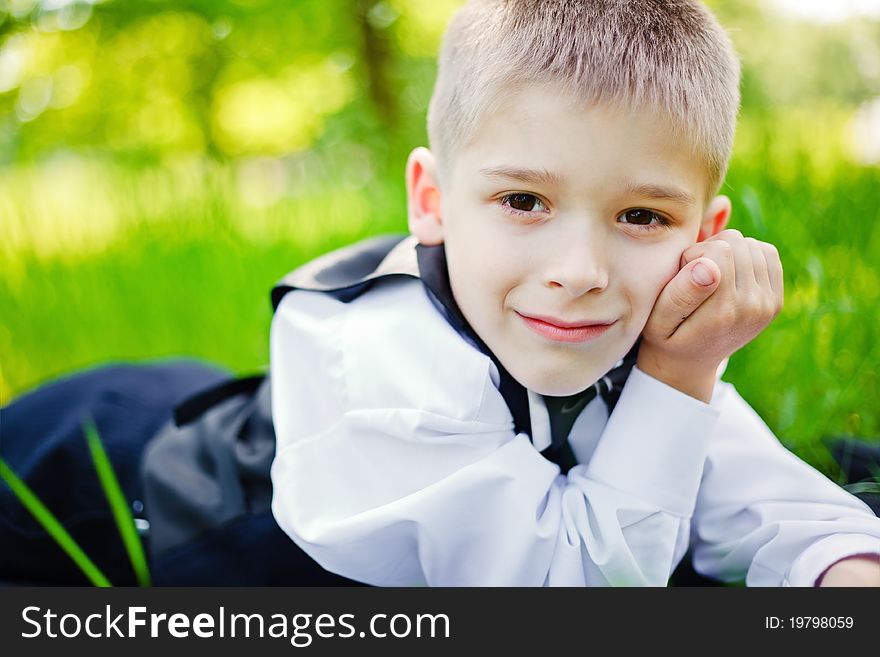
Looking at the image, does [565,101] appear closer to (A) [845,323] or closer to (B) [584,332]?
(B) [584,332]

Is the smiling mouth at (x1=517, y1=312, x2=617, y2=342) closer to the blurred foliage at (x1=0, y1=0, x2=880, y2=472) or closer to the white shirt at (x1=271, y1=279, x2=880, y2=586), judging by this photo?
the white shirt at (x1=271, y1=279, x2=880, y2=586)

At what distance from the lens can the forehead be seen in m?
1.01

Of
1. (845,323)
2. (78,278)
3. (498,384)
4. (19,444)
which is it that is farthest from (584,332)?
(78,278)

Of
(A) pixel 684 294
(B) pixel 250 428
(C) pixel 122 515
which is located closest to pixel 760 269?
(A) pixel 684 294

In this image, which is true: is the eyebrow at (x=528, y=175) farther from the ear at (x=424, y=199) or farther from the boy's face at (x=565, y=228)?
the ear at (x=424, y=199)

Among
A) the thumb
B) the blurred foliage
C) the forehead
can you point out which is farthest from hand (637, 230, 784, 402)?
the blurred foliage

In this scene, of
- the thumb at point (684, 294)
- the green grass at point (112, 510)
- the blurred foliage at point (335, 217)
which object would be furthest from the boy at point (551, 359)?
the blurred foliage at point (335, 217)

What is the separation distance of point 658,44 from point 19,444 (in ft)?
4.67

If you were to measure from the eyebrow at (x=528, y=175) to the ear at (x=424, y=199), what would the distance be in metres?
0.22

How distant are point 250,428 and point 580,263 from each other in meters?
0.83

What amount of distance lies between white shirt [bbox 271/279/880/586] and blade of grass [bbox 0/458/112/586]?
41 centimetres

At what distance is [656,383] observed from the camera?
3.83 feet

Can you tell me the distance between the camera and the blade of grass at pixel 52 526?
4.58 ft

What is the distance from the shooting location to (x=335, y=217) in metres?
3.26
